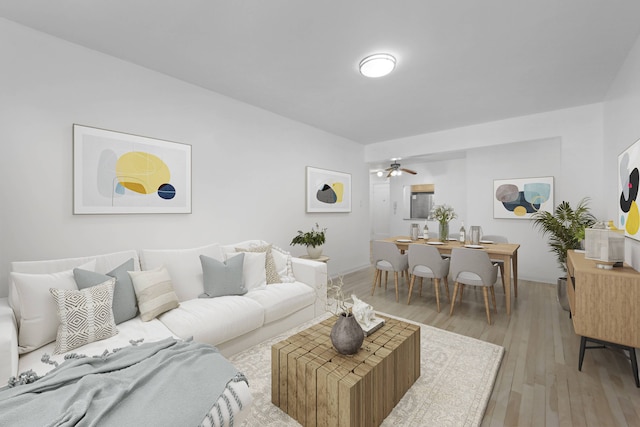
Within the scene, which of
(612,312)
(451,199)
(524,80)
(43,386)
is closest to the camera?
(43,386)

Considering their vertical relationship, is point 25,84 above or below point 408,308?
above

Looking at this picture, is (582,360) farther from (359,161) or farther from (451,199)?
(451,199)

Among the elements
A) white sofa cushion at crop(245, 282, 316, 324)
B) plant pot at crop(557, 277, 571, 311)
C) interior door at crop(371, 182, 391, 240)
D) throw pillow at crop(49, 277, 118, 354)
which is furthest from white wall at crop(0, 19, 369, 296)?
interior door at crop(371, 182, 391, 240)

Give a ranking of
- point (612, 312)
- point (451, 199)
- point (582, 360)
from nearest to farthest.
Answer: point (612, 312), point (582, 360), point (451, 199)

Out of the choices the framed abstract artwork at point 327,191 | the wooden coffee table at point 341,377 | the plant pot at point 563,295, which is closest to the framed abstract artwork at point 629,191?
the plant pot at point 563,295

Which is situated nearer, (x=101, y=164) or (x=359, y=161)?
(x=101, y=164)

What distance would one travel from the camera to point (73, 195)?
2.29m

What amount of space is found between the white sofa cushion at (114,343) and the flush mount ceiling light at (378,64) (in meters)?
2.73

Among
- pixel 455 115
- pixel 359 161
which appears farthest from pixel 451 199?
pixel 455 115

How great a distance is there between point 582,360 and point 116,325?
3534 millimetres

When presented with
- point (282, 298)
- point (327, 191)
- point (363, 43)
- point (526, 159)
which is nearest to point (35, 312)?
point (282, 298)

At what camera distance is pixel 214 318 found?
2.17 metres

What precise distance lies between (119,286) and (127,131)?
145cm

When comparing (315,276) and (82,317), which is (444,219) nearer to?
(315,276)
